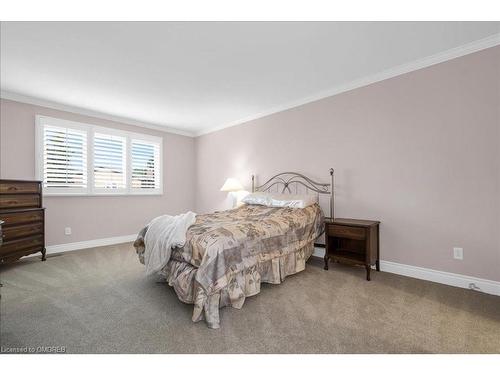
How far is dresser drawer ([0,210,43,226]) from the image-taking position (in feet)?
10.1

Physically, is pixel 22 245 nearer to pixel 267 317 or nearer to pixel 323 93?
pixel 267 317

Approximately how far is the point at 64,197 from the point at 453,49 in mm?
5929

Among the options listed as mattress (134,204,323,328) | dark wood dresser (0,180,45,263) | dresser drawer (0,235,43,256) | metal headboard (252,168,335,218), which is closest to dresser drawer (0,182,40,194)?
dark wood dresser (0,180,45,263)

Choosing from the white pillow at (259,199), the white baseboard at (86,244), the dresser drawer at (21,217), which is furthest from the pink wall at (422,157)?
the dresser drawer at (21,217)

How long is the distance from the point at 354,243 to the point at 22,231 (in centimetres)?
461

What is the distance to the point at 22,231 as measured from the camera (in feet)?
10.7

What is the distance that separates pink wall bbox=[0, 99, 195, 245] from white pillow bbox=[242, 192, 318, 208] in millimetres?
2542

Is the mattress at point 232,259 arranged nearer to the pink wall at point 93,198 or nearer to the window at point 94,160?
the pink wall at point 93,198

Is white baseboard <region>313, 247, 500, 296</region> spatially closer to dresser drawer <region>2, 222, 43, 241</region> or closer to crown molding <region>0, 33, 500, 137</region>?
crown molding <region>0, 33, 500, 137</region>

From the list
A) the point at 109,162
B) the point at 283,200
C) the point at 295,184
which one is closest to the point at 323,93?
the point at 295,184
